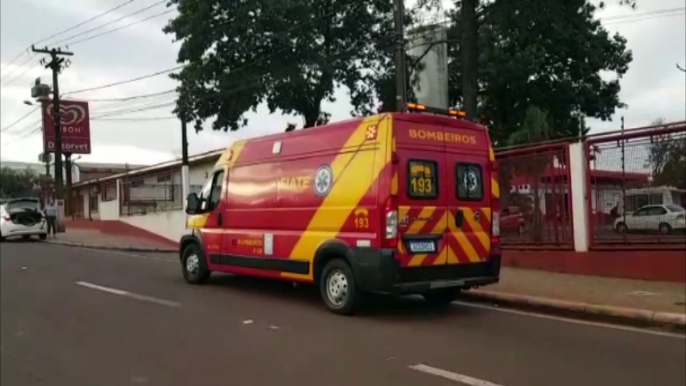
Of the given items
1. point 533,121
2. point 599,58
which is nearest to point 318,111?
point 533,121

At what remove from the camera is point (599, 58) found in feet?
101

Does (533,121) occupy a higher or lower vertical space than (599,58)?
lower

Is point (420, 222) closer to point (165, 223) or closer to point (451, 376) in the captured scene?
point (451, 376)

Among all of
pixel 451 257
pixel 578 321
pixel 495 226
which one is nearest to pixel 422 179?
pixel 451 257

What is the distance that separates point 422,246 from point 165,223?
1606 centimetres

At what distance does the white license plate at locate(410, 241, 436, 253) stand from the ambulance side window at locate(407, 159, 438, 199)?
0.58 metres

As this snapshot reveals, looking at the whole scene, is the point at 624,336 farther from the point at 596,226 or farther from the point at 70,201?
the point at 70,201

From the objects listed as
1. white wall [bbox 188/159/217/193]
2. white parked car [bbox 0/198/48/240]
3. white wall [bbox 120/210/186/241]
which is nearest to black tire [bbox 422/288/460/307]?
white wall [bbox 120/210/186/241]

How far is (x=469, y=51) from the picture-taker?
18.5m

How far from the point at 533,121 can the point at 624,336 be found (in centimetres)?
1439

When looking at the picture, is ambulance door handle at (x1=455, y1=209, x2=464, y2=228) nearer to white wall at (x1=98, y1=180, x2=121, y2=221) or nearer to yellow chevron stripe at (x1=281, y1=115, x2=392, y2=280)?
yellow chevron stripe at (x1=281, y1=115, x2=392, y2=280)

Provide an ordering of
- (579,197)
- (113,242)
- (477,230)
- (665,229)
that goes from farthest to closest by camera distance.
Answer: (113,242) → (579,197) → (665,229) → (477,230)

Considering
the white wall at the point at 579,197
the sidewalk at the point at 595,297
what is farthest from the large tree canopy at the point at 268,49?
the sidewalk at the point at 595,297

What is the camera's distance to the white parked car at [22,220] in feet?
82.8
